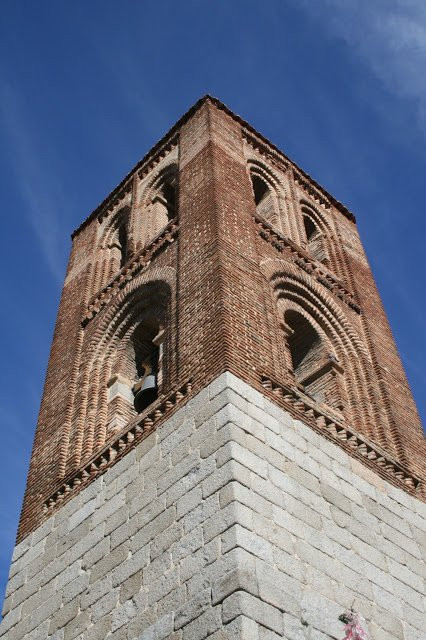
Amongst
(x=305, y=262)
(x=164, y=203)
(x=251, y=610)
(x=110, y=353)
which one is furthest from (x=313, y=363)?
(x=251, y=610)

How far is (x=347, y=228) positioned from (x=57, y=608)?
424 inches

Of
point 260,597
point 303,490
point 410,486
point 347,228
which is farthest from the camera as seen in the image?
point 347,228

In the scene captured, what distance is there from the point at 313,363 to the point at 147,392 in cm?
257

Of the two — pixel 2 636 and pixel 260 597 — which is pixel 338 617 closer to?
pixel 260 597

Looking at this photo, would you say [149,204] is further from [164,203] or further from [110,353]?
[110,353]

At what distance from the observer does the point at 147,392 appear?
11539 mm

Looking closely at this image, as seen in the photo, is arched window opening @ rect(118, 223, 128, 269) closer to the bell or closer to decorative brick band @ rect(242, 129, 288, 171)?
decorative brick band @ rect(242, 129, 288, 171)

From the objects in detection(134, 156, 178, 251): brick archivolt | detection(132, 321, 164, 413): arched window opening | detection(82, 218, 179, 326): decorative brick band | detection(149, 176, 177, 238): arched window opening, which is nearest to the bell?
detection(132, 321, 164, 413): arched window opening

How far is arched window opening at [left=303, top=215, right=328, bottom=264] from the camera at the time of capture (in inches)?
641

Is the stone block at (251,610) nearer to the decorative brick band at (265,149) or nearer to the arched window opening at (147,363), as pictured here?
the arched window opening at (147,363)

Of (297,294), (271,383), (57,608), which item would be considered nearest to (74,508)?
(57,608)

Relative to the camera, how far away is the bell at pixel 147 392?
11430mm

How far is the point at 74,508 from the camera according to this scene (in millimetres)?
10156

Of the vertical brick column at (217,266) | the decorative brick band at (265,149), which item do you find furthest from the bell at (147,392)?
the decorative brick band at (265,149)
